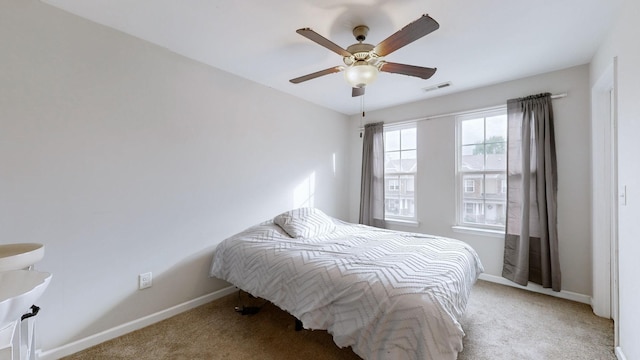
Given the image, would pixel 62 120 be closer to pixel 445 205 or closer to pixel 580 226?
pixel 445 205

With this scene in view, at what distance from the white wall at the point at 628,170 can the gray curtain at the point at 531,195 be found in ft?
3.24

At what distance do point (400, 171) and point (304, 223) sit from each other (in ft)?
6.38

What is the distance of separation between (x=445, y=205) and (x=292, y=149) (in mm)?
2230

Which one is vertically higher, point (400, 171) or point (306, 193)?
point (400, 171)

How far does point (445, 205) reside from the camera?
3.51 meters

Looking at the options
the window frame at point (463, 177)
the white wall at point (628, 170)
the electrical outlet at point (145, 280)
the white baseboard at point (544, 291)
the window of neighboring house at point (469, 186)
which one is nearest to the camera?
the white wall at point (628, 170)

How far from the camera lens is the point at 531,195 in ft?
9.23

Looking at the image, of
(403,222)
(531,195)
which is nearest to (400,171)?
(403,222)

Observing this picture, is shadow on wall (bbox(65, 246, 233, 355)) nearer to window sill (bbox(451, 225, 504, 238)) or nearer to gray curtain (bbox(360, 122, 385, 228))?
gray curtain (bbox(360, 122, 385, 228))

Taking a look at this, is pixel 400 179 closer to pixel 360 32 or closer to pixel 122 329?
pixel 360 32

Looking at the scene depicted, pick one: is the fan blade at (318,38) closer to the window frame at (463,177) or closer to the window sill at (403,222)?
the window frame at (463,177)

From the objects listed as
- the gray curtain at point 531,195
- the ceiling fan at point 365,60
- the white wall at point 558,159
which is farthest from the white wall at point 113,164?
the gray curtain at point 531,195

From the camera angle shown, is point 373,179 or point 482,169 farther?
point 373,179

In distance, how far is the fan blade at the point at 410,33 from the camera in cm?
140
